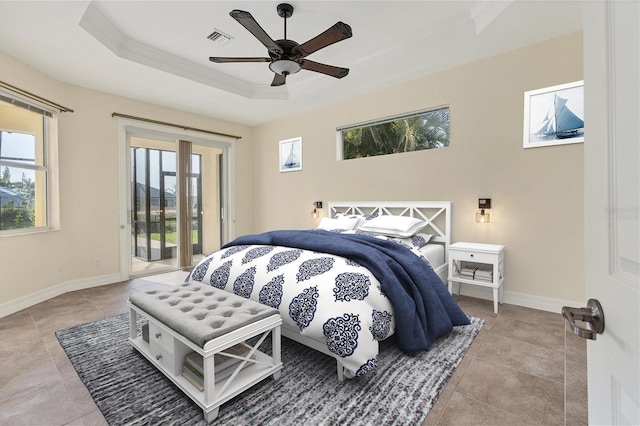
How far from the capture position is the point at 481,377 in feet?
6.32

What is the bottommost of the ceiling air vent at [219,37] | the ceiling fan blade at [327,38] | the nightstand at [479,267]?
the nightstand at [479,267]

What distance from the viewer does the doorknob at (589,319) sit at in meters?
0.57

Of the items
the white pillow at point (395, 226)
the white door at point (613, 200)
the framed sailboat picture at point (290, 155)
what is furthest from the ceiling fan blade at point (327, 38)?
the framed sailboat picture at point (290, 155)

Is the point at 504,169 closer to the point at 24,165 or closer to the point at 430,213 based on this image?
the point at 430,213

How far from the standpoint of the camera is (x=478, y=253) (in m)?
3.07

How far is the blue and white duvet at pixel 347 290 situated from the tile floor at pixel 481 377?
0.40 metres

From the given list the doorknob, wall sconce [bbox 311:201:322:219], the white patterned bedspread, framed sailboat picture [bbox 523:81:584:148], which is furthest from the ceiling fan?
wall sconce [bbox 311:201:322:219]

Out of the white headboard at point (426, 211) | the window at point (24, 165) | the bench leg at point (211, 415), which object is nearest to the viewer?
the bench leg at point (211, 415)

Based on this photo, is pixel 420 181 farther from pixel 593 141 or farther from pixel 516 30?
pixel 593 141

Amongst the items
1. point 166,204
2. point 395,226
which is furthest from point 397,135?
point 166,204

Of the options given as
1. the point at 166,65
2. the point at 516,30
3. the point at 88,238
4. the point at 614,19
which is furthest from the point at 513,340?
the point at 88,238

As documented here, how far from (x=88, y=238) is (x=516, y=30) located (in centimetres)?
565

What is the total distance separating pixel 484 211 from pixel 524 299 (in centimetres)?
101

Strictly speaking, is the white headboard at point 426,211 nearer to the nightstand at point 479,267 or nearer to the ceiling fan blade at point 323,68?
the nightstand at point 479,267
